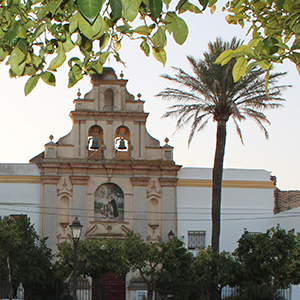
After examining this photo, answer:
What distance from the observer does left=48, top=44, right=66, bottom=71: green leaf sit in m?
4.55

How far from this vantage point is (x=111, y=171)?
33281 mm

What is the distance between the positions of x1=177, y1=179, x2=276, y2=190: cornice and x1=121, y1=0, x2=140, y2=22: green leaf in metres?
29.7

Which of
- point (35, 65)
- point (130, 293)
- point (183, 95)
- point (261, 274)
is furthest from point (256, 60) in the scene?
point (130, 293)

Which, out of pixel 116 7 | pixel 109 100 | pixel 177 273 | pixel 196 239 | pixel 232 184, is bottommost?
pixel 177 273

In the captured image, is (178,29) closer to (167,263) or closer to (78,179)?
(167,263)

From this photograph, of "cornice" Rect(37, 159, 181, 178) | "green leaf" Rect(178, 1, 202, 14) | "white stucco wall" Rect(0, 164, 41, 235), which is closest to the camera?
"green leaf" Rect(178, 1, 202, 14)

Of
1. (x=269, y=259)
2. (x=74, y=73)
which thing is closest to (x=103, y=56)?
(x=74, y=73)

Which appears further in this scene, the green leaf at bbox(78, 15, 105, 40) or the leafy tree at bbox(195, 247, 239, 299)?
the leafy tree at bbox(195, 247, 239, 299)

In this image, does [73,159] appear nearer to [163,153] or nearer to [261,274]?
[163,153]

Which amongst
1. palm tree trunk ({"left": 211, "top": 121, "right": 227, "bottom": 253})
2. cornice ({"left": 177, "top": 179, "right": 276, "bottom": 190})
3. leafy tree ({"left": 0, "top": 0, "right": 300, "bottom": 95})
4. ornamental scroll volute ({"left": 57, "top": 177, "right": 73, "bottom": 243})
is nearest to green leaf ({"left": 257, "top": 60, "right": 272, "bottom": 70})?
leafy tree ({"left": 0, "top": 0, "right": 300, "bottom": 95})

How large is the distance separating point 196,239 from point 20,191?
8.53 m

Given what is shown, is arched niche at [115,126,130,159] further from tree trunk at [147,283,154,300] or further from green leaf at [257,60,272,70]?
green leaf at [257,60,272,70]

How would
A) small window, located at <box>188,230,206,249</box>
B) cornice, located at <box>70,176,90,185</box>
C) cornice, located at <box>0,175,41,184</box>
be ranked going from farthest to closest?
small window, located at <box>188,230,206,249</box>
cornice, located at <box>70,176,90,185</box>
cornice, located at <box>0,175,41,184</box>

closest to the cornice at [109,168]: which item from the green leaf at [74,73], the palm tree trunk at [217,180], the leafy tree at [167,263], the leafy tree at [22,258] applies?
the palm tree trunk at [217,180]
